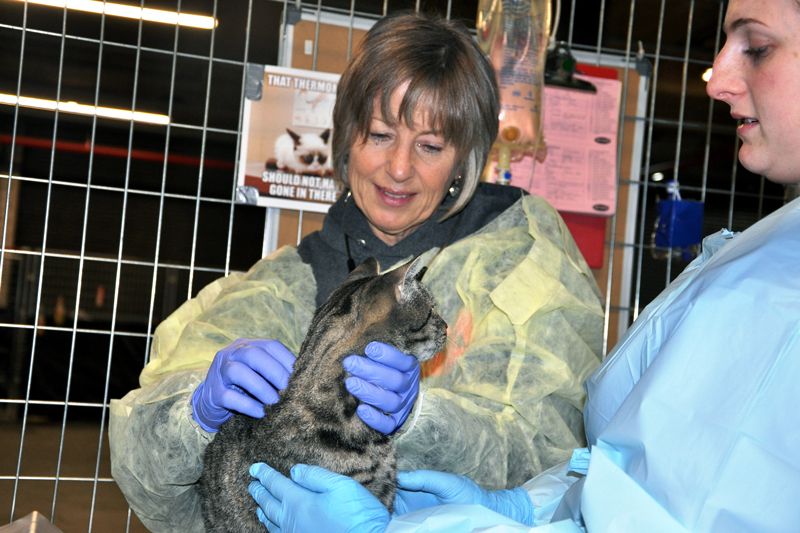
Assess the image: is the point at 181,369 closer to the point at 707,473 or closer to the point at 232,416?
the point at 232,416

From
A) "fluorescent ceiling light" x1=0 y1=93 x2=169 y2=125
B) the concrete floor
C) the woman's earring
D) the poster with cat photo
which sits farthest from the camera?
the concrete floor

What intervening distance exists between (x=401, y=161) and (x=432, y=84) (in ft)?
0.51

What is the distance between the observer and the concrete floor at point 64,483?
323 cm

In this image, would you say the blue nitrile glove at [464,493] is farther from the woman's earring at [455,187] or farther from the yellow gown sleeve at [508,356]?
the woman's earring at [455,187]

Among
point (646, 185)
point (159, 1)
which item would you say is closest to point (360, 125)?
point (646, 185)

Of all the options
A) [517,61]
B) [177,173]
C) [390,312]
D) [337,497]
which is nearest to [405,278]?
[390,312]

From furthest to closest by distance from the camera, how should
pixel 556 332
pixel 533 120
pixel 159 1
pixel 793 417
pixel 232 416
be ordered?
pixel 159 1
pixel 533 120
pixel 556 332
pixel 232 416
pixel 793 417

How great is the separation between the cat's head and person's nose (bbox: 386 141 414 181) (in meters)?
0.33

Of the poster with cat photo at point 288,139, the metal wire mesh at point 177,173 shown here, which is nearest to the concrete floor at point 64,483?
the metal wire mesh at point 177,173

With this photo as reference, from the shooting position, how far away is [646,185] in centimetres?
242

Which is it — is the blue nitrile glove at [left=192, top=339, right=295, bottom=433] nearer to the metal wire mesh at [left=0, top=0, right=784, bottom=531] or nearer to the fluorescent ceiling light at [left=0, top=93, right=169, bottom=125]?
the metal wire mesh at [left=0, top=0, right=784, bottom=531]

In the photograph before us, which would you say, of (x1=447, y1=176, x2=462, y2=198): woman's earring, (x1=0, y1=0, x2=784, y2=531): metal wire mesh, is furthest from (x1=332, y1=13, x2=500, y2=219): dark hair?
(x1=0, y1=0, x2=784, y2=531): metal wire mesh

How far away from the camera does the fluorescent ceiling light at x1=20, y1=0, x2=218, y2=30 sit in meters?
2.07

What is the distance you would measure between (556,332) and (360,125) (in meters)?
0.54
